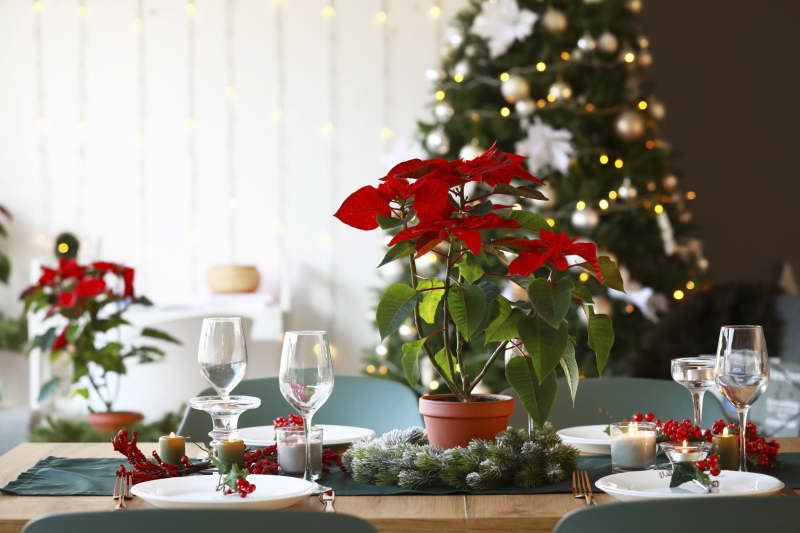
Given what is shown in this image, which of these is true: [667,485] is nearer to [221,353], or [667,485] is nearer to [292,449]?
[292,449]

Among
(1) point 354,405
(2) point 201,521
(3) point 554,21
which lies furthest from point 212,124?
(2) point 201,521

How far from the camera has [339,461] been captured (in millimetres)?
1367

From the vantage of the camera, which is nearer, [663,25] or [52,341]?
[52,341]

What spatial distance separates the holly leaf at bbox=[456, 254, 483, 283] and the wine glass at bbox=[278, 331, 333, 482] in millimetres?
222

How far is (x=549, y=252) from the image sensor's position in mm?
1141

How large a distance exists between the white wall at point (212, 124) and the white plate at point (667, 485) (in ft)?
10.9

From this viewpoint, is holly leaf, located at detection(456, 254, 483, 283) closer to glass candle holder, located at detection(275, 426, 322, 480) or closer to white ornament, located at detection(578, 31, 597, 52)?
glass candle holder, located at detection(275, 426, 322, 480)

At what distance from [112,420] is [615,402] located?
1.57 m

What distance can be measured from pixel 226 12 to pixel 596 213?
2114mm

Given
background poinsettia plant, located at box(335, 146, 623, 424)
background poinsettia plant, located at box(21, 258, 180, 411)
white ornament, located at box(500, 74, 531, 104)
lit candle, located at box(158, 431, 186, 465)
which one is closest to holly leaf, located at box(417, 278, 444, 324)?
background poinsettia plant, located at box(335, 146, 623, 424)

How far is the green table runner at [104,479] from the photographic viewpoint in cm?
121

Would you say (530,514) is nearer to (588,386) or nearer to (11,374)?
(588,386)

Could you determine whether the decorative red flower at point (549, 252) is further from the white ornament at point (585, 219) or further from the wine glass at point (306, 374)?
the white ornament at point (585, 219)

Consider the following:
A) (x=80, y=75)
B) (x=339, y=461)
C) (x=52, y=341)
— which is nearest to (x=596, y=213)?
(x=52, y=341)
